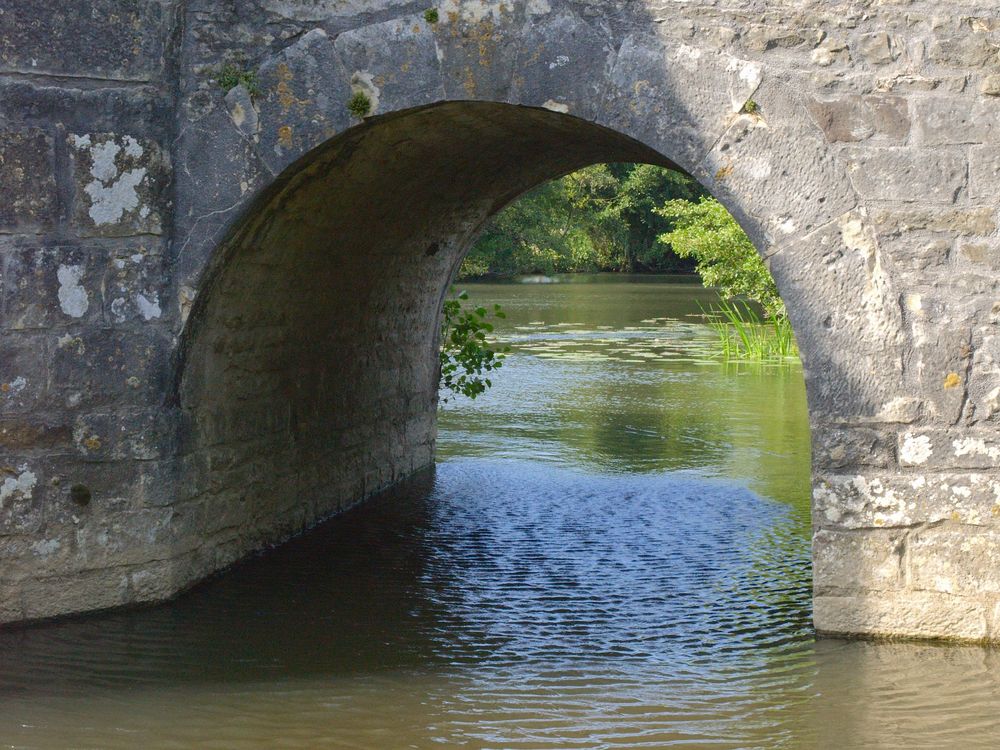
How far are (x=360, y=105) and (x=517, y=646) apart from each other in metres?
2.09

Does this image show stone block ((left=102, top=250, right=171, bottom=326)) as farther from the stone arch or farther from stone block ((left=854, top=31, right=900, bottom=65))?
stone block ((left=854, top=31, right=900, bottom=65))

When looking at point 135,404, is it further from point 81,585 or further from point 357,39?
point 357,39

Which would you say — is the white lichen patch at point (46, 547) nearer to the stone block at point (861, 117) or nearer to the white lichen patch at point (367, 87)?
the white lichen patch at point (367, 87)

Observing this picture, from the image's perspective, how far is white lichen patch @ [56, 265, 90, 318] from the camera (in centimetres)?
476

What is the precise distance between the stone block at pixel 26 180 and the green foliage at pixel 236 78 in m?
0.68

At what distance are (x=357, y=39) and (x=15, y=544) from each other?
2297 mm

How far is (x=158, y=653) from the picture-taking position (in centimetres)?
450

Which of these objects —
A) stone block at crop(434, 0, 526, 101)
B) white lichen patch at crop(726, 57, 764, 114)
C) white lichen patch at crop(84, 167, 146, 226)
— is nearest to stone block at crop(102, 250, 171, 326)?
white lichen patch at crop(84, 167, 146, 226)

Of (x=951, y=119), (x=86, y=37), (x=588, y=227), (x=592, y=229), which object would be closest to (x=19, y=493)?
(x=86, y=37)

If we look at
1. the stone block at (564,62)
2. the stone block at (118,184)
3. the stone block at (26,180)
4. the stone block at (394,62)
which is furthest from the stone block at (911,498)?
the stone block at (26,180)

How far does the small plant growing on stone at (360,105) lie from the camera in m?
4.64

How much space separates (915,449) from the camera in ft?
14.2

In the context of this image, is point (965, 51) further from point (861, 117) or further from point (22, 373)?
point (22, 373)

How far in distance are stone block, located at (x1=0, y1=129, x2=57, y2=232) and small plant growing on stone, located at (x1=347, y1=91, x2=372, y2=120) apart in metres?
1.15
